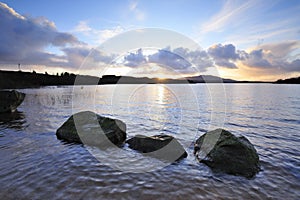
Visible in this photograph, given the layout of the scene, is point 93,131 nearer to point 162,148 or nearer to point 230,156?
point 162,148

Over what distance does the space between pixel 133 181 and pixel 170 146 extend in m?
3.16

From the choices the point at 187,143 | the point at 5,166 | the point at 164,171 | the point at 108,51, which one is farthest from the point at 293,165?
the point at 5,166

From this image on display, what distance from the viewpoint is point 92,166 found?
8.04m

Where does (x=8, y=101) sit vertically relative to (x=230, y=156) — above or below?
above

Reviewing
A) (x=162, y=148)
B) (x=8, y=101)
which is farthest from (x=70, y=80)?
(x=162, y=148)

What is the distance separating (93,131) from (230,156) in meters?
7.92

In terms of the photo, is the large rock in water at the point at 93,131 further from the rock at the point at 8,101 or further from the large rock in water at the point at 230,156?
the rock at the point at 8,101

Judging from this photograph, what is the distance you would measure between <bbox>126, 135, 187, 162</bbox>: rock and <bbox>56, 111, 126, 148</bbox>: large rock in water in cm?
189

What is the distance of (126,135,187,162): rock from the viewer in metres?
9.15

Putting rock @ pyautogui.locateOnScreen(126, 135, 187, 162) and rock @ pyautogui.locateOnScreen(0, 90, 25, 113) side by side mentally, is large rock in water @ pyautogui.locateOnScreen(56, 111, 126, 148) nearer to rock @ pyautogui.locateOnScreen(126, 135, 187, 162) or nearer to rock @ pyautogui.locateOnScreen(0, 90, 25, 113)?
rock @ pyautogui.locateOnScreen(126, 135, 187, 162)

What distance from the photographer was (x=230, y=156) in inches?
318

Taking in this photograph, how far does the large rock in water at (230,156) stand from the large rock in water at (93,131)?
539 cm

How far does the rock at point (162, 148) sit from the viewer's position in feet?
30.0

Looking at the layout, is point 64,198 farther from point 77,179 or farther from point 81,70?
point 81,70
